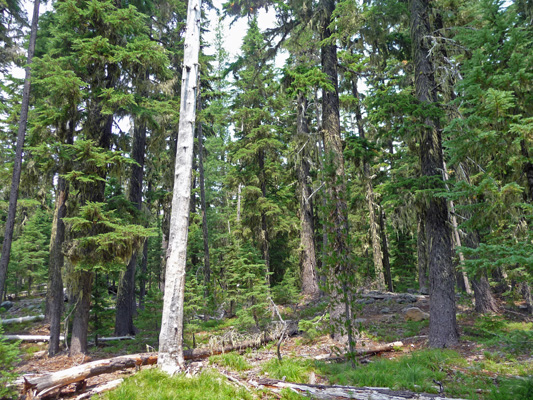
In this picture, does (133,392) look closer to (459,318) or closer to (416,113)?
(416,113)

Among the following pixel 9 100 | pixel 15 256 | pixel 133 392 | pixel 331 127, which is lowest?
pixel 133 392

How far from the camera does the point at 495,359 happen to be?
6859 millimetres

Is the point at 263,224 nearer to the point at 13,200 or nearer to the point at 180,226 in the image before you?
the point at 180,226

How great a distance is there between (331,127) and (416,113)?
2.96 metres

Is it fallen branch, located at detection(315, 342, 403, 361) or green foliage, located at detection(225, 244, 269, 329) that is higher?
green foliage, located at detection(225, 244, 269, 329)

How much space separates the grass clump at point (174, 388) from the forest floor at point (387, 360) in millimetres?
59

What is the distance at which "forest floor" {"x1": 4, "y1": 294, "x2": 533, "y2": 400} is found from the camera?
5.16 m

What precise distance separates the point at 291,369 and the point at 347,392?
1.91 m

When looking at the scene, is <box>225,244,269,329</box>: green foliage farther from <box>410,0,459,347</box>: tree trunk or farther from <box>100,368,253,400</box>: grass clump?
<box>410,0,459,347</box>: tree trunk

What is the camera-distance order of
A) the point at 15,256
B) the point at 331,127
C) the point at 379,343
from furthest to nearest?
1. the point at 15,256
2. the point at 331,127
3. the point at 379,343

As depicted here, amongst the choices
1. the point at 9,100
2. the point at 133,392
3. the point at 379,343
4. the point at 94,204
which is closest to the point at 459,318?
the point at 379,343

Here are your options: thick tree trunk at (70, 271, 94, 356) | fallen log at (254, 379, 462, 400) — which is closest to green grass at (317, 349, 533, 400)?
fallen log at (254, 379, 462, 400)

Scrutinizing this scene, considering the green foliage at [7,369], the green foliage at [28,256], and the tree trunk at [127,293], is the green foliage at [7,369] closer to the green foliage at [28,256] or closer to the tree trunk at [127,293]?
the tree trunk at [127,293]

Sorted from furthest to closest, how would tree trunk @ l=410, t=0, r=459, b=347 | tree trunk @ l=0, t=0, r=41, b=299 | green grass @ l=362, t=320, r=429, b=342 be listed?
1. tree trunk @ l=0, t=0, r=41, b=299
2. green grass @ l=362, t=320, r=429, b=342
3. tree trunk @ l=410, t=0, r=459, b=347
